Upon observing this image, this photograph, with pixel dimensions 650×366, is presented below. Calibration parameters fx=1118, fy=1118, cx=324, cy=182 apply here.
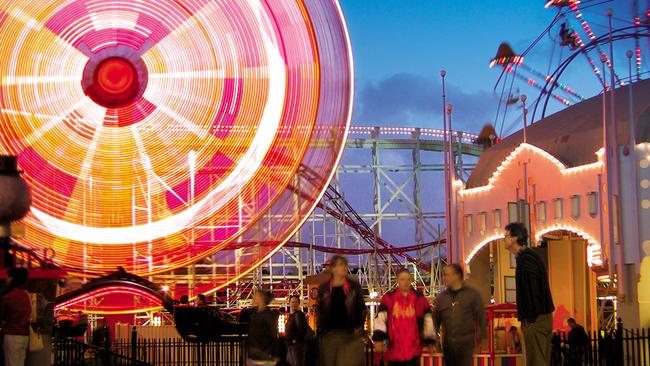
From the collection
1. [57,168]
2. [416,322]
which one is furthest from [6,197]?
[57,168]

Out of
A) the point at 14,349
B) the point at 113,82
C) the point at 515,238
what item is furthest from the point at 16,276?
the point at 113,82

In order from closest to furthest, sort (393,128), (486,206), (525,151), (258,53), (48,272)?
(48,272), (258,53), (525,151), (486,206), (393,128)

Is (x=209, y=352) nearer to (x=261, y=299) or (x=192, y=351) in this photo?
(x=192, y=351)

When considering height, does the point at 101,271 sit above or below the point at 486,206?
below

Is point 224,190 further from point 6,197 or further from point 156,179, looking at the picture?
point 6,197

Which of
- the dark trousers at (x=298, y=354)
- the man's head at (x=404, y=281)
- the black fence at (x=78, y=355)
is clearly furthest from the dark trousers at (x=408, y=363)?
the black fence at (x=78, y=355)

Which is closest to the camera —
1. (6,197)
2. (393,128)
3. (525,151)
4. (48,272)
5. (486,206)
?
(6,197)

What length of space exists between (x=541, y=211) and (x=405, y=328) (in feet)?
58.8

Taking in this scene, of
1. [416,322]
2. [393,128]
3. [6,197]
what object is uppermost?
[393,128]

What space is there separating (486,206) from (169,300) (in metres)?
14.1

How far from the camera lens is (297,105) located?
2133 cm

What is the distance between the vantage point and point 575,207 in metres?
27.9

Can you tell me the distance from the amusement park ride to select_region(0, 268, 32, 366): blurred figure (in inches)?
222

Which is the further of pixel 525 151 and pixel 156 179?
pixel 525 151
